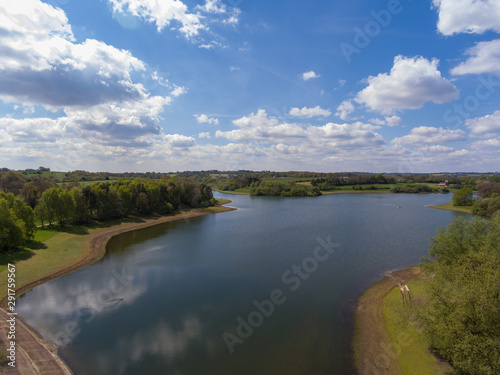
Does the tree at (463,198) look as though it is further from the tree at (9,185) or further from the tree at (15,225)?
the tree at (9,185)

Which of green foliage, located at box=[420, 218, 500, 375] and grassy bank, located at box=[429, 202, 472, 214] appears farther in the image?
grassy bank, located at box=[429, 202, 472, 214]

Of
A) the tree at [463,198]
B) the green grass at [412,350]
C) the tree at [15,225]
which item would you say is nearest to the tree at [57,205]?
the tree at [15,225]

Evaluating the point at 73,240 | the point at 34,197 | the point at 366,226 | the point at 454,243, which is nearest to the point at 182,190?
the point at 34,197

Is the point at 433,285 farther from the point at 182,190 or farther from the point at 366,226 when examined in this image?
the point at 182,190

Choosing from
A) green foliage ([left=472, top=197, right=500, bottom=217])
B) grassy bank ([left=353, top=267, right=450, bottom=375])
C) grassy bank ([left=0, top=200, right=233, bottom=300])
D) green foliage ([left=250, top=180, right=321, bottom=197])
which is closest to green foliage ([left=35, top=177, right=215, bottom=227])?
grassy bank ([left=0, top=200, right=233, bottom=300])

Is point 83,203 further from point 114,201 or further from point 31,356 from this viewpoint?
point 31,356

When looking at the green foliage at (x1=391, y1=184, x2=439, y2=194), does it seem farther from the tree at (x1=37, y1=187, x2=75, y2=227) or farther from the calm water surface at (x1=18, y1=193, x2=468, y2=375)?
the tree at (x1=37, y1=187, x2=75, y2=227)
